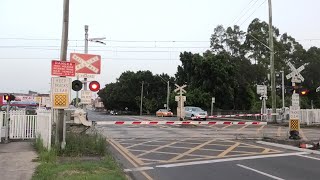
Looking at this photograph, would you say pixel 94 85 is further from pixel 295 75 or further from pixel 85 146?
pixel 295 75

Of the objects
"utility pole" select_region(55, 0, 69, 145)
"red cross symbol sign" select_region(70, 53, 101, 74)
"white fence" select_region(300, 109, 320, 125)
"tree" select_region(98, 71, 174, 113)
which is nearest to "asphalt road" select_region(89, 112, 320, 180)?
"utility pole" select_region(55, 0, 69, 145)

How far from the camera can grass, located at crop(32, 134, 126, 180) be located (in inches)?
403

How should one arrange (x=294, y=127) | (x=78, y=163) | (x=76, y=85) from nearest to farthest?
(x=78, y=163)
(x=76, y=85)
(x=294, y=127)

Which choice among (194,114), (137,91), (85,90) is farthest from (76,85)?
(137,91)

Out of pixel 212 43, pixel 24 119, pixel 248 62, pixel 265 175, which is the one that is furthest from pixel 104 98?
pixel 265 175

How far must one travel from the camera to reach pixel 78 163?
12.3 meters

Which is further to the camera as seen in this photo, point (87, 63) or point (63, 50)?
point (87, 63)

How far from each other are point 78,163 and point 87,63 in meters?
4.95

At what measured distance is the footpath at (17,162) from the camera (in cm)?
1052

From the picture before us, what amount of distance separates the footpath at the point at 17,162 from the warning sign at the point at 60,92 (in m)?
1.75

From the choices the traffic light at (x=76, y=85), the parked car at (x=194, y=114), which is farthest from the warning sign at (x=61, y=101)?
the parked car at (x=194, y=114)

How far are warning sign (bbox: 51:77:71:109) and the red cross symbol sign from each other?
1.83 metres

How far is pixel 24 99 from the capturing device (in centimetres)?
6303

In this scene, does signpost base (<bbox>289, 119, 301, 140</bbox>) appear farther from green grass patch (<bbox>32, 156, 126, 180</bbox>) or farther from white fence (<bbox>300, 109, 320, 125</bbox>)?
white fence (<bbox>300, 109, 320, 125</bbox>)
